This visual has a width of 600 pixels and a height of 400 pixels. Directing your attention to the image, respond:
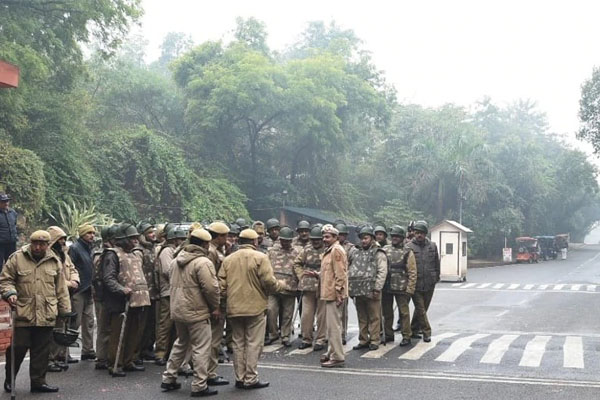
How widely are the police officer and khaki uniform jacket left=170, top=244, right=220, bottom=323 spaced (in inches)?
195

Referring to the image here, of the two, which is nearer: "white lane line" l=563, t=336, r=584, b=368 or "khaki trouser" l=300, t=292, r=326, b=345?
"white lane line" l=563, t=336, r=584, b=368

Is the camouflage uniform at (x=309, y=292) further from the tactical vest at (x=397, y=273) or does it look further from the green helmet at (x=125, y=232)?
the green helmet at (x=125, y=232)

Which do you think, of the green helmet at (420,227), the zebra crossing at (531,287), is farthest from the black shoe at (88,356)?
the zebra crossing at (531,287)

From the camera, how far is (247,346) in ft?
26.4

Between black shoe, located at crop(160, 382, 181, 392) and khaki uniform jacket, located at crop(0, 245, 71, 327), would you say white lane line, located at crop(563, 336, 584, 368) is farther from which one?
khaki uniform jacket, located at crop(0, 245, 71, 327)

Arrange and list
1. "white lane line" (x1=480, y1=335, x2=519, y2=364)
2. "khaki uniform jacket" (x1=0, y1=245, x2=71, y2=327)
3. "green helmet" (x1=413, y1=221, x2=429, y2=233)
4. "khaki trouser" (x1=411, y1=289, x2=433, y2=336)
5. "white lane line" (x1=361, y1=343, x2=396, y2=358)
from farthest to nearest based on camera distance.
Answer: "green helmet" (x1=413, y1=221, x2=429, y2=233) → "khaki trouser" (x1=411, y1=289, x2=433, y2=336) → "white lane line" (x1=361, y1=343, x2=396, y2=358) → "white lane line" (x1=480, y1=335, x2=519, y2=364) → "khaki uniform jacket" (x1=0, y1=245, x2=71, y2=327)

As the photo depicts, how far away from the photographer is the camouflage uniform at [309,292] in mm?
10906

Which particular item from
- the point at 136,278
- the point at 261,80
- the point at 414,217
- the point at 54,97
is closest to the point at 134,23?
the point at 54,97

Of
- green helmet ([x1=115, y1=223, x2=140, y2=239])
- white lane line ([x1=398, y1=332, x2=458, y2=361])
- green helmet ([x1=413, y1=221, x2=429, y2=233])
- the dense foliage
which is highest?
the dense foliage

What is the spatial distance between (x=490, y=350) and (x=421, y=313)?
137 cm

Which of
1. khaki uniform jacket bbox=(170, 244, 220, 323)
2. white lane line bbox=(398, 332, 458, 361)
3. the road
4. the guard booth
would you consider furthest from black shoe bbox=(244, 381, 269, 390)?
the guard booth

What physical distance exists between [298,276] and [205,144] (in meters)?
30.4

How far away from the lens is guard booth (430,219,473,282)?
28938 mm

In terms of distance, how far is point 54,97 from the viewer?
2662cm
